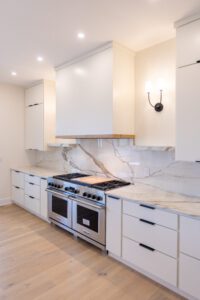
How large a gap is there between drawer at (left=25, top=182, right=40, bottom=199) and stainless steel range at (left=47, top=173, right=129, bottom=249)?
43cm

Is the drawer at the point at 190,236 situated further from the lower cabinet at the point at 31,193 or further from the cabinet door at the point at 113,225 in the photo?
the lower cabinet at the point at 31,193

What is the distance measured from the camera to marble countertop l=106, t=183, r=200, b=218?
2025 mm

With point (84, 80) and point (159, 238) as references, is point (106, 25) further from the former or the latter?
point (159, 238)

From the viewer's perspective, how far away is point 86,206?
9.52 feet

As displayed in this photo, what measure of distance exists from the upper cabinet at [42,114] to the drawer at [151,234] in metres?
2.55

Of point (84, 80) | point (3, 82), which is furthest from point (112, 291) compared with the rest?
point (3, 82)

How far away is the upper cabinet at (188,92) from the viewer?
6.91ft

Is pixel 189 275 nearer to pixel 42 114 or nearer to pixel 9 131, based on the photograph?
pixel 42 114

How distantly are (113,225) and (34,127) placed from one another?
9.46 ft

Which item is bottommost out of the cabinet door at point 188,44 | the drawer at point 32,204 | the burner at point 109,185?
the drawer at point 32,204

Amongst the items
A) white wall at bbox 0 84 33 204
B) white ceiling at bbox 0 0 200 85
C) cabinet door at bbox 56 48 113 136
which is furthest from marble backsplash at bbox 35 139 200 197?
white ceiling at bbox 0 0 200 85

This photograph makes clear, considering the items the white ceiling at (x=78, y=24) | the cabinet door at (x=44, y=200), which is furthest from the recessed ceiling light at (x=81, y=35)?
the cabinet door at (x=44, y=200)

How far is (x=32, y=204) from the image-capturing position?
4113 mm

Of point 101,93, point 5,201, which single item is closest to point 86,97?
point 101,93
